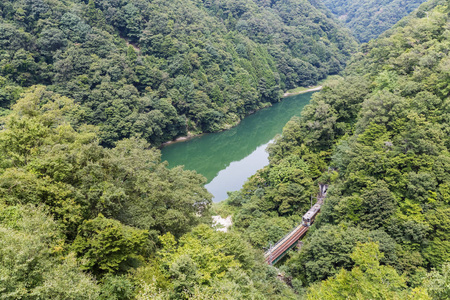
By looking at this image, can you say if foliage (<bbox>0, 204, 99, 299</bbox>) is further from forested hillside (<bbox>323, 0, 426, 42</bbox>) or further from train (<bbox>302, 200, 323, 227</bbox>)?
Result: forested hillside (<bbox>323, 0, 426, 42</bbox>)

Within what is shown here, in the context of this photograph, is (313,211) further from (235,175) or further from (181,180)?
(235,175)

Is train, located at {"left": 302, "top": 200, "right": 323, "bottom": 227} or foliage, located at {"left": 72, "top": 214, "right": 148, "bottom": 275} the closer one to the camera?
foliage, located at {"left": 72, "top": 214, "right": 148, "bottom": 275}

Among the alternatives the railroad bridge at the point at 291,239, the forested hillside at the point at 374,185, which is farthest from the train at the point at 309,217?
the forested hillside at the point at 374,185

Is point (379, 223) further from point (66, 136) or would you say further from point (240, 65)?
point (240, 65)

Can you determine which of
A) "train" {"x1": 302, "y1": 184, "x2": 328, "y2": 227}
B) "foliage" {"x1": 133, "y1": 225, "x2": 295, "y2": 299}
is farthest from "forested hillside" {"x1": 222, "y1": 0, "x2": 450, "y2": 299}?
"foliage" {"x1": 133, "y1": 225, "x2": 295, "y2": 299}

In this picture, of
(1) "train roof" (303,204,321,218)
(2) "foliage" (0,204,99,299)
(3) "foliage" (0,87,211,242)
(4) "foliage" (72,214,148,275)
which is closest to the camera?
(2) "foliage" (0,204,99,299)
